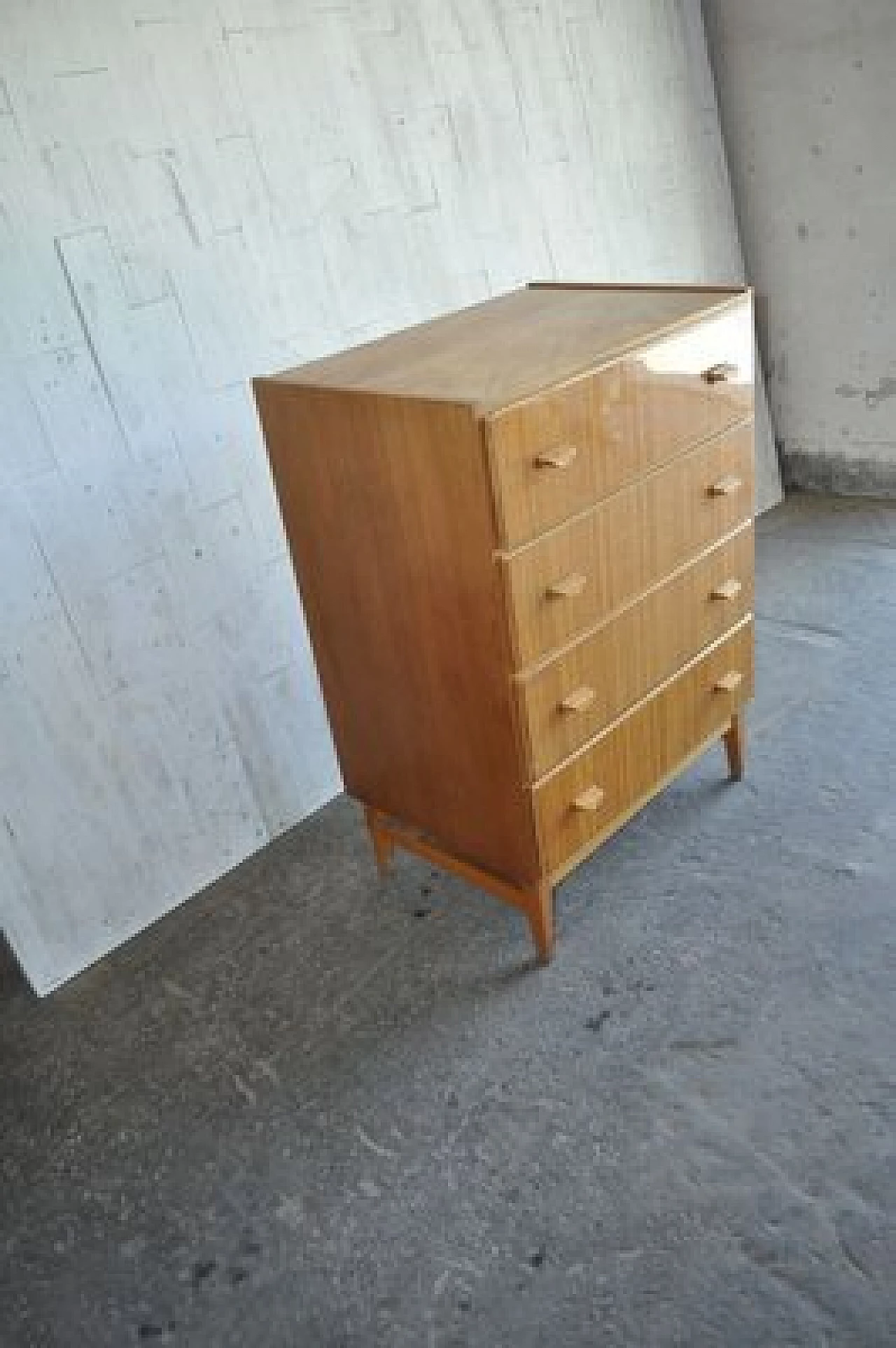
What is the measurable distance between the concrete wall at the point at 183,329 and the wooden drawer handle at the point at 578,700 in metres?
0.79

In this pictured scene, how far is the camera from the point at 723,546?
72.8 inches

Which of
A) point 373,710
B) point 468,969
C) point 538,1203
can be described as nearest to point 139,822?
point 373,710

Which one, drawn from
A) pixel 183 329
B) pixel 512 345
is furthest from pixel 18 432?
pixel 512 345

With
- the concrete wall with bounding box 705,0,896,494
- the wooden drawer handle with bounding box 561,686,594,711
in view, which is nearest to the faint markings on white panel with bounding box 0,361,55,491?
the wooden drawer handle with bounding box 561,686,594,711

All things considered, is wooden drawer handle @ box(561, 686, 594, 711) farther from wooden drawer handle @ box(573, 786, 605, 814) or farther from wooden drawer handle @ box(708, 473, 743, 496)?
wooden drawer handle @ box(708, 473, 743, 496)

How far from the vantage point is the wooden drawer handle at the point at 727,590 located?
1.86 m

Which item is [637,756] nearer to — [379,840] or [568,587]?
[568,587]

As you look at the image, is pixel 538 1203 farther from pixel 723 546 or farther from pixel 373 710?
pixel 723 546

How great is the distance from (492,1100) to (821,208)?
266 cm

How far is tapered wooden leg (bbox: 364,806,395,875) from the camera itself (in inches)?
79.0

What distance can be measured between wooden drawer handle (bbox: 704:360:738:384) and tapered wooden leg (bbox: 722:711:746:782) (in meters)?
0.66

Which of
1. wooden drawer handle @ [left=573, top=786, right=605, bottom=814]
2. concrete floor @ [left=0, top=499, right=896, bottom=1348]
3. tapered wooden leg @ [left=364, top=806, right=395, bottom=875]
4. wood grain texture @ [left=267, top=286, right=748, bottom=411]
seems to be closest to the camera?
concrete floor @ [left=0, top=499, right=896, bottom=1348]

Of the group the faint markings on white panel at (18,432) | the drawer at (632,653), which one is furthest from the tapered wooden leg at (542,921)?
the faint markings on white panel at (18,432)

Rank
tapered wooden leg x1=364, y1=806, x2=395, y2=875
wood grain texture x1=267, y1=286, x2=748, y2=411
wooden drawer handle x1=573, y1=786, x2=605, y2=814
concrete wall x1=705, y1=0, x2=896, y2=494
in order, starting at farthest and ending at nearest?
1. concrete wall x1=705, y1=0, x2=896, y2=494
2. tapered wooden leg x1=364, y1=806, x2=395, y2=875
3. wooden drawer handle x1=573, y1=786, x2=605, y2=814
4. wood grain texture x1=267, y1=286, x2=748, y2=411
